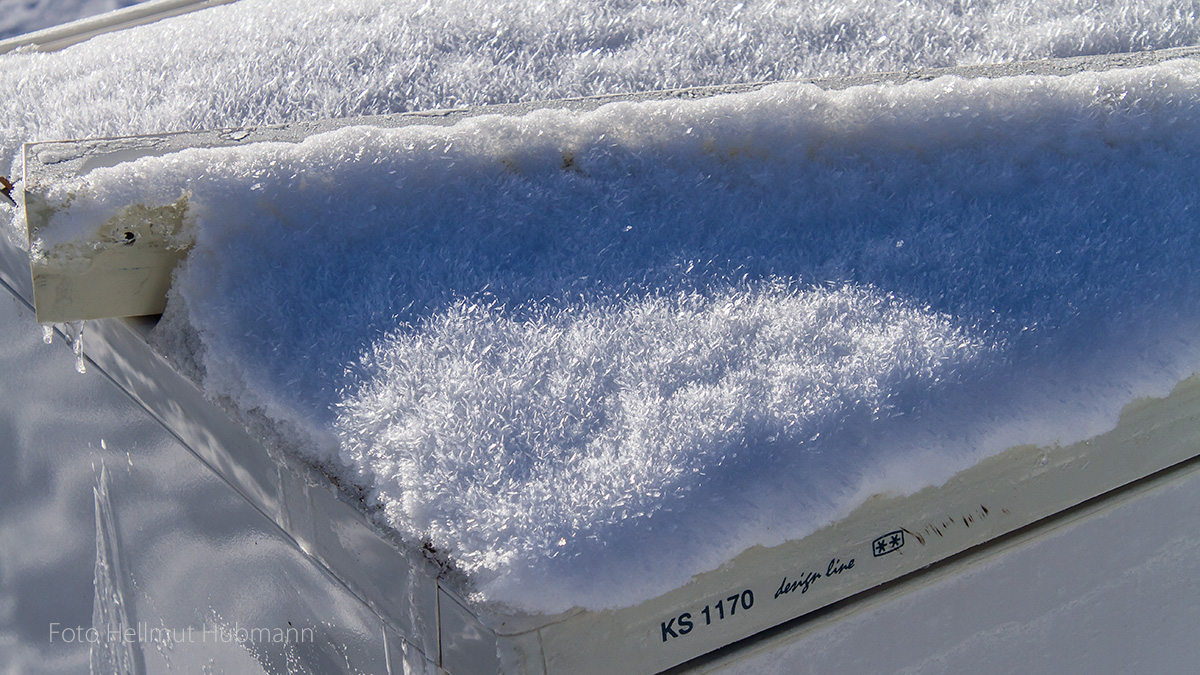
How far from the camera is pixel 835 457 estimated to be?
571 millimetres

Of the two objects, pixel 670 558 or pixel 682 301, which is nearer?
pixel 670 558

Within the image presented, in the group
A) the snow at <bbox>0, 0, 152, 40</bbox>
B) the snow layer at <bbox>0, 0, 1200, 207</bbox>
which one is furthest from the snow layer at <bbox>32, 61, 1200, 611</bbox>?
the snow at <bbox>0, 0, 152, 40</bbox>

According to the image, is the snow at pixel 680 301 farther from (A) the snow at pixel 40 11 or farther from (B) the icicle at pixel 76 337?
(A) the snow at pixel 40 11

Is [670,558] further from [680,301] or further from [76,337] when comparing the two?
[76,337]

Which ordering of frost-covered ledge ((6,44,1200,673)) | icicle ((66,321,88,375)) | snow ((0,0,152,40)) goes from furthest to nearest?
snow ((0,0,152,40))
icicle ((66,321,88,375))
frost-covered ledge ((6,44,1200,673))

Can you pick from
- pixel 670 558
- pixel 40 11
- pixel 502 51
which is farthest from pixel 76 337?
pixel 40 11

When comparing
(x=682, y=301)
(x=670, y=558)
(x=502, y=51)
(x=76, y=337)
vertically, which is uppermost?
(x=502, y=51)

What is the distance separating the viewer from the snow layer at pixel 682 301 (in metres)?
0.54

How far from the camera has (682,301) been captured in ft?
2.06

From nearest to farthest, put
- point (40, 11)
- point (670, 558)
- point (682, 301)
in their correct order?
point (670, 558), point (682, 301), point (40, 11)

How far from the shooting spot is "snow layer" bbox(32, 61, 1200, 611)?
1.78 feet

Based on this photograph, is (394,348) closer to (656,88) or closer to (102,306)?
(102,306)

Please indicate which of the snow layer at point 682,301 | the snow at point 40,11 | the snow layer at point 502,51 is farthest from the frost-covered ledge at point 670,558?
the snow at point 40,11

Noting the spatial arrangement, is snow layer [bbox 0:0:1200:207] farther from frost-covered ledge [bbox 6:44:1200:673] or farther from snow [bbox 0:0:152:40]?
snow [bbox 0:0:152:40]
